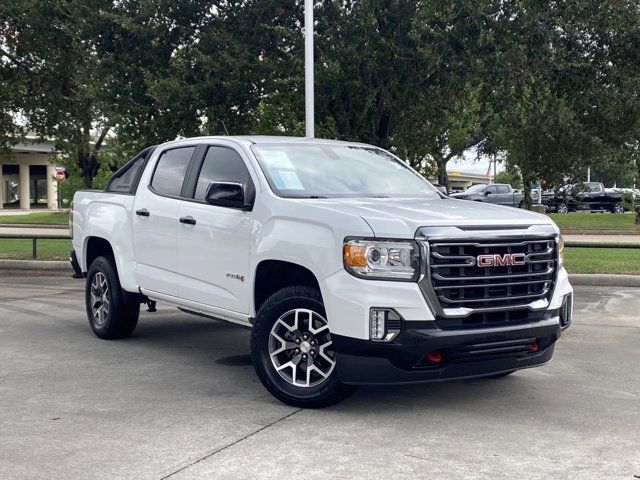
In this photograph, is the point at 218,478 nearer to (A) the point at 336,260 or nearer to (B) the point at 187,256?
(A) the point at 336,260

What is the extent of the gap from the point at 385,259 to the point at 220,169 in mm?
2244

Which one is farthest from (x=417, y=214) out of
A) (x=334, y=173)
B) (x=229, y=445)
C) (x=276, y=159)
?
(x=229, y=445)

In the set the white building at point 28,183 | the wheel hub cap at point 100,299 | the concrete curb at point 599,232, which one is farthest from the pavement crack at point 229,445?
the white building at point 28,183

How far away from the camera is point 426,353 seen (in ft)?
17.7

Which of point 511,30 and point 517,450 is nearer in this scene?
point 517,450

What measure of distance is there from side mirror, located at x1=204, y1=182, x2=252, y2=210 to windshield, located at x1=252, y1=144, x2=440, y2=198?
254 millimetres

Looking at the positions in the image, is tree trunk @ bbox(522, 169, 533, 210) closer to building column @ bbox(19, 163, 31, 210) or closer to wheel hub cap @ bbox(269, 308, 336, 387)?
wheel hub cap @ bbox(269, 308, 336, 387)

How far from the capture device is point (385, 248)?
18.1 feet

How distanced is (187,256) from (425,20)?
379 inches

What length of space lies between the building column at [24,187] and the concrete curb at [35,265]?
185ft

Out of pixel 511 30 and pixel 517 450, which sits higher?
pixel 511 30

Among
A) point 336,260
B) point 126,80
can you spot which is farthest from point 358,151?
point 126,80

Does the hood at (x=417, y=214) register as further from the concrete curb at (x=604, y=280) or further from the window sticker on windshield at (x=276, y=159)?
the concrete curb at (x=604, y=280)

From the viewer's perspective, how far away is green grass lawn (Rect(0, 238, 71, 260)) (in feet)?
57.0
